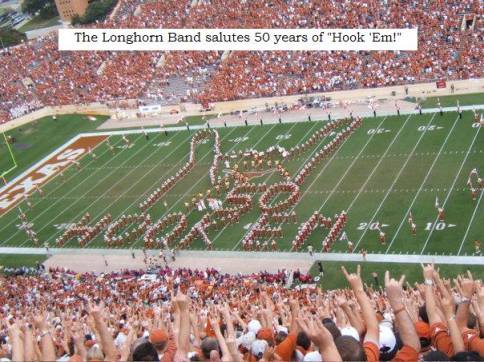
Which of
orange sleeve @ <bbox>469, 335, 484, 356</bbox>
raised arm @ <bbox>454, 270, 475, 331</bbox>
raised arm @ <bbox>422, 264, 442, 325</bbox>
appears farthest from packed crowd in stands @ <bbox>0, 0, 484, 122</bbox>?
orange sleeve @ <bbox>469, 335, 484, 356</bbox>

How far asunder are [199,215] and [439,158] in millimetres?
8341

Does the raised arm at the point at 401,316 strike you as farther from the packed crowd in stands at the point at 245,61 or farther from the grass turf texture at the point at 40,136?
the grass turf texture at the point at 40,136

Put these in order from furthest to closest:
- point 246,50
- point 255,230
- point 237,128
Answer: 1. point 246,50
2. point 237,128
3. point 255,230

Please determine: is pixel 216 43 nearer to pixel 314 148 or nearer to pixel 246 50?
pixel 246 50

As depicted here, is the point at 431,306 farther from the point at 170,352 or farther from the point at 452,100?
the point at 452,100

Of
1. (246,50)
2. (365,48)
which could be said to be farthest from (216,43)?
(365,48)

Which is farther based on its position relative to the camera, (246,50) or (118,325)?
(246,50)

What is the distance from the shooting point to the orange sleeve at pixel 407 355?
5.88 meters

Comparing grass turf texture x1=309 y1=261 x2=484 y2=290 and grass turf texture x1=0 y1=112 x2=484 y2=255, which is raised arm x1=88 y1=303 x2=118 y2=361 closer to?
grass turf texture x1=309 y1=261 x2=484 y2=290

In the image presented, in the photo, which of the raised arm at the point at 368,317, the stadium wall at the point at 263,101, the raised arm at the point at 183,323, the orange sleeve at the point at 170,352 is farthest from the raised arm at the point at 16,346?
the stadium wall at the point at 263,101

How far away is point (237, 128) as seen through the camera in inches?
1366

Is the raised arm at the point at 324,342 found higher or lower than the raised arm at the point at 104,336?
higher
